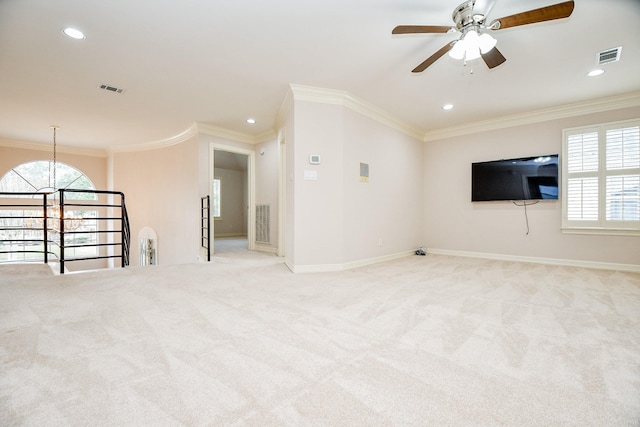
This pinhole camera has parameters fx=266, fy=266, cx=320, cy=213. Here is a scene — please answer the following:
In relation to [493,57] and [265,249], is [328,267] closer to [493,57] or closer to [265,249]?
[265,249]

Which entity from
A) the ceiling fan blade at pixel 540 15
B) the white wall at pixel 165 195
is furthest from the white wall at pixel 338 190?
the white wall at pixel 165 195

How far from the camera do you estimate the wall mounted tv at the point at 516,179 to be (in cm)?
455

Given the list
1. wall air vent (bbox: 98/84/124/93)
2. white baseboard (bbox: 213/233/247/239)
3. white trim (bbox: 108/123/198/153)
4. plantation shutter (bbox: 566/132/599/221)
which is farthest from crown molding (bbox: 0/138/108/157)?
plantation shutter (bbox: 566/132/599/221)

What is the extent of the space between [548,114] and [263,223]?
5660mm

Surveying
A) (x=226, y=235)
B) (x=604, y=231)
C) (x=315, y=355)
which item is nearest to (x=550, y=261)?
(x=604, y=231)

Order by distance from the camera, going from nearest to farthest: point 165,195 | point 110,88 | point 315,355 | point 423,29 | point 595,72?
point 315,355 < point 423,29 < point 595,72 < point 110,88 < point 165,195

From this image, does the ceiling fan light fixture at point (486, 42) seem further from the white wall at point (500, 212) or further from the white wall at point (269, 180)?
the white wall at point (269, 180)

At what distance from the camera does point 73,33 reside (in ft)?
8.45

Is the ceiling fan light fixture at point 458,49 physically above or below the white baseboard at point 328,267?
above

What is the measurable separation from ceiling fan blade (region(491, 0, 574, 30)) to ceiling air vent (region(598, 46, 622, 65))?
179 centimetres

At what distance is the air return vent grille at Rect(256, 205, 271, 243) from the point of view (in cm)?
573

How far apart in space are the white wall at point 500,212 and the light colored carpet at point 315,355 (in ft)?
4.57

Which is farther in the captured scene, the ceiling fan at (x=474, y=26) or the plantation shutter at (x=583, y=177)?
the plantation shutter at (x=583, y=177)

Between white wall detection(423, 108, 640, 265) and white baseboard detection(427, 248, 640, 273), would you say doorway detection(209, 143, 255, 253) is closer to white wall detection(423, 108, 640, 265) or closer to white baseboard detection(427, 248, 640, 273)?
white wall detection(423, 108, 640, 265)
